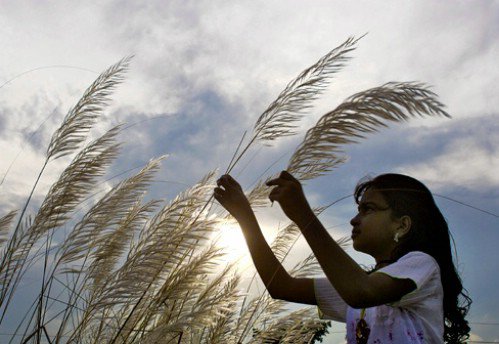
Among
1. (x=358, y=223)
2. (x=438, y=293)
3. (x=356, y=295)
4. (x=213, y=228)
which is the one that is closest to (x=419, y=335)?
(x=438, y=293)

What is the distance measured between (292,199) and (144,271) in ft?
3.00

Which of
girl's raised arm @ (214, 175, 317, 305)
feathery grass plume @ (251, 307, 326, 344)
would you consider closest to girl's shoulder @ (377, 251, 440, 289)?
girl's raised arm @ (214, 175, 317, 305)

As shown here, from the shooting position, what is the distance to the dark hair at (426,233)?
2.09 meters

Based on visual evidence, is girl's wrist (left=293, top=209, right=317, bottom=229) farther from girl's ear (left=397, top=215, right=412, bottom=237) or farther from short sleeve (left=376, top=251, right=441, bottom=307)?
girl's ear (left=397, top=215, right=412, bottom=237)

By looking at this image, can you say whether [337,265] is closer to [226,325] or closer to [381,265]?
[381,265]

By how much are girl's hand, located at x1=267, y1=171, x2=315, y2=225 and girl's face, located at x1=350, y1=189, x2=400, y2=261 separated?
1.56ft

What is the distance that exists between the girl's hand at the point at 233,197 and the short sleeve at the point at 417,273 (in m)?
0.65

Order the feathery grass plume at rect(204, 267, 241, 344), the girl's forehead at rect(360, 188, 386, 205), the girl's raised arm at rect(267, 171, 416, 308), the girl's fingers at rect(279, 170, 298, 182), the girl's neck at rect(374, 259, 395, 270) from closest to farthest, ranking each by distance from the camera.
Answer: the girl's raised arm at rect(267, 171, 416, 308) < the girl's fingers at rect(279, 170, 298, 182) < the girl's neck at rect(374, 259, 395, 270) < the girl's forehead at rect(360, 188, 386, 205) < the feathery grass plume at rect(204, 267, 241, 344)

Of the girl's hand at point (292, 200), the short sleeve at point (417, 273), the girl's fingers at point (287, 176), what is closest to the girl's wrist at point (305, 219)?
the girl's hand at point (292, 200)

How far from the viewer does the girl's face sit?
204 cm

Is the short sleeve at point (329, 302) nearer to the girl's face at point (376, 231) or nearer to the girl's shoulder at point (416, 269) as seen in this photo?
the girl's face at point (376, 231)

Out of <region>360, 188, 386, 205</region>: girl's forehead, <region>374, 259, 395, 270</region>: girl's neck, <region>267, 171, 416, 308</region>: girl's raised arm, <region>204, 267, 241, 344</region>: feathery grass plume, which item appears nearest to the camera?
<region>267, 171, 416, 308</region>: girl's raised arm

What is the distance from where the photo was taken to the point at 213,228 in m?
2.42

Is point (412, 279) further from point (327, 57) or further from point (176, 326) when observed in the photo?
point (327, 57)
